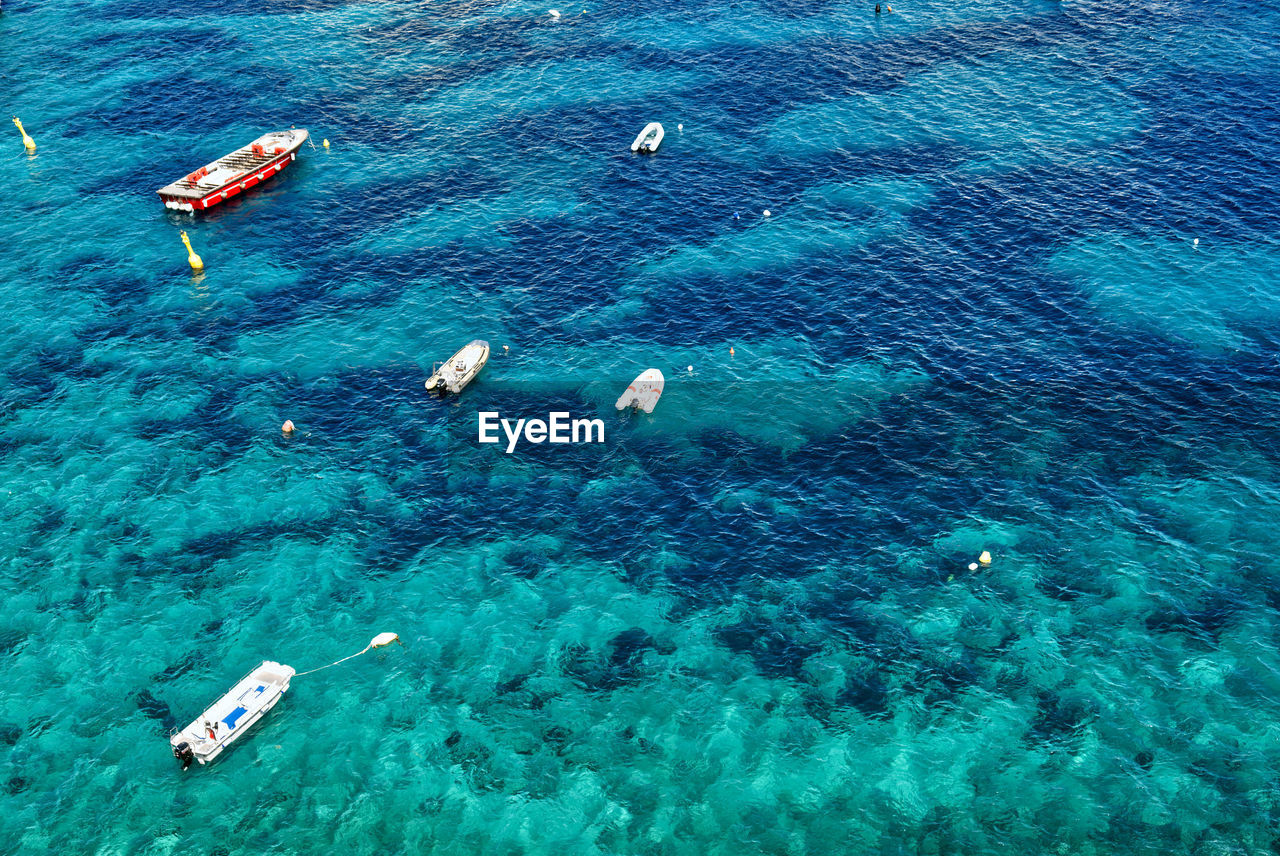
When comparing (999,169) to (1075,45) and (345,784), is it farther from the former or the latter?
(345,784)

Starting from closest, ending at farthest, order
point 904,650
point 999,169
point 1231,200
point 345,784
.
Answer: point 345,784 < point 904,650 < point 1231,200 < point 999,169

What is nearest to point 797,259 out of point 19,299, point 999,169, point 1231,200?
point 999,169

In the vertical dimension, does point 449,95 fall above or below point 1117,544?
above

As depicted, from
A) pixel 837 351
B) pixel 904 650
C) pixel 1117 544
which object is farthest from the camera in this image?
pixel 837 351

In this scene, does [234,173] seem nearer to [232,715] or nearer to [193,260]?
[193,260]

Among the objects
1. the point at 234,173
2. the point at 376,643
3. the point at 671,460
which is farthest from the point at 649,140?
the point at 376,643

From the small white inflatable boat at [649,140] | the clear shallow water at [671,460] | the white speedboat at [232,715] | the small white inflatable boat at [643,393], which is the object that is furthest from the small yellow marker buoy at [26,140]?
the white speedboat at [232,715]

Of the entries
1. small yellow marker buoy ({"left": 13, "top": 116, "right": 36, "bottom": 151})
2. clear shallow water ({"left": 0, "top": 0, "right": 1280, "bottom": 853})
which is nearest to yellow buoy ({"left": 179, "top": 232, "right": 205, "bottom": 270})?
clear shallow water ({"left": 0, "top": 0, "right": 1280, "bottom": 853})
